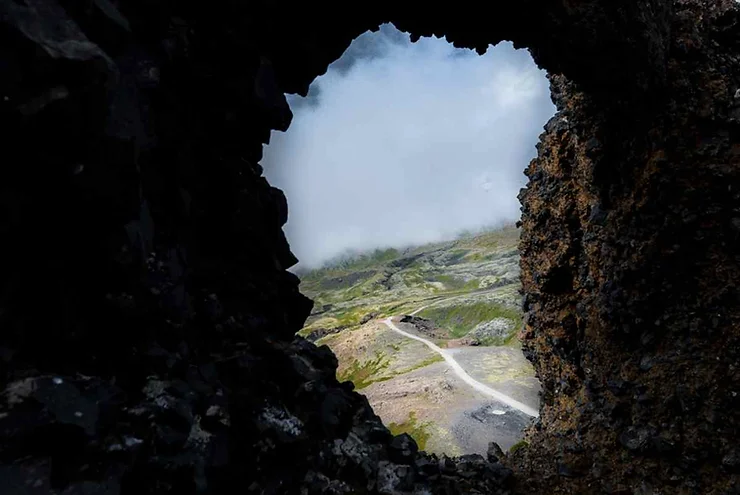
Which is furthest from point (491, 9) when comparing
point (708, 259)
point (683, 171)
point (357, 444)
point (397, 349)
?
point (397, 349)

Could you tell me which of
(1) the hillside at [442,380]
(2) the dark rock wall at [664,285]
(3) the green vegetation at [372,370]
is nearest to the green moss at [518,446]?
(2) the dark rock wall at [664,285]

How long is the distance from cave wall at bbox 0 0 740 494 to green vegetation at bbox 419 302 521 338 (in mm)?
134204

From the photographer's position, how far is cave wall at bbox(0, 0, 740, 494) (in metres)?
8.88

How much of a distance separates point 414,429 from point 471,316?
124 m

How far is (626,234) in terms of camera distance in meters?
23.7

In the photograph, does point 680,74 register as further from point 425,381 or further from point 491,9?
point 425,381

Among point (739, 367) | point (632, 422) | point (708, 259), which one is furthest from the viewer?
point (632, 422)

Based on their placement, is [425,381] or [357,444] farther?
[425,381]

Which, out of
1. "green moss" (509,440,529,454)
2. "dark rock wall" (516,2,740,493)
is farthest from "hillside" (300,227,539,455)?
"dark rock wall" (516,2,740,493)

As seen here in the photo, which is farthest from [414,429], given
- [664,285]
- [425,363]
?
[664,285]

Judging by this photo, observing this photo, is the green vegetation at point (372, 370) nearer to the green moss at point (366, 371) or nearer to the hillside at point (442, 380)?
the green moss at point (366, 371)

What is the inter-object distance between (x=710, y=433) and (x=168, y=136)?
80.0 ft

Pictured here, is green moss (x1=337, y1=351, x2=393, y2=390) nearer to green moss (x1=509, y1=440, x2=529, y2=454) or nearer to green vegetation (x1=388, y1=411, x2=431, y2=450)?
green vegetation (x1=388, y1=411, x2=431, y2=450)

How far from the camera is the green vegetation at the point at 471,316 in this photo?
162 m
